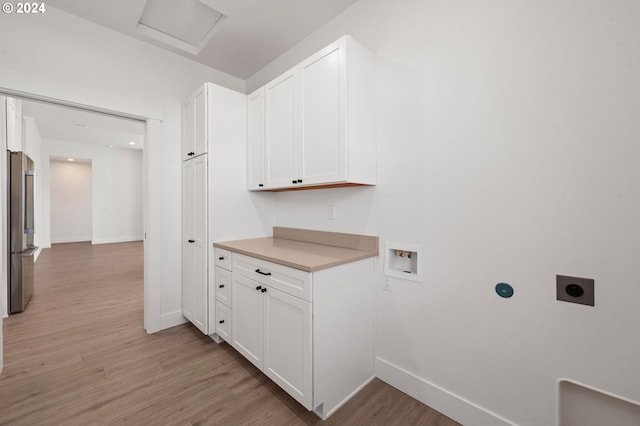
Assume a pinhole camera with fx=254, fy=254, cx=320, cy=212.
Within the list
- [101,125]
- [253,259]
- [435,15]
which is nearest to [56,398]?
[253,259]

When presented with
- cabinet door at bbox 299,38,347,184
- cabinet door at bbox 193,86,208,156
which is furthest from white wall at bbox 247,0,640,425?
cabinet door at bbox 193,86,208,156

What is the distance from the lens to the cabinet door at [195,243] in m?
2.33

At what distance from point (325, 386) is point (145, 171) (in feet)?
8.50

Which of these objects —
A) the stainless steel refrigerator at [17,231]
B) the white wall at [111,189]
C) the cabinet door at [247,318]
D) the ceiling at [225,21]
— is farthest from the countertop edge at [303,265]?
the white wall at [111,189]

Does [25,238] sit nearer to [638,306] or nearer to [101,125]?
[101,125]

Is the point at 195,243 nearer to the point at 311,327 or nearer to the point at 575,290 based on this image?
the point at 311,327

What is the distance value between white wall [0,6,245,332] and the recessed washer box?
7.20 feet

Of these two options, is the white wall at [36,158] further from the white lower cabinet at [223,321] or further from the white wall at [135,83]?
the white lower cabinet at [223,321]

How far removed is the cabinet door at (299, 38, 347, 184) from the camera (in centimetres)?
170

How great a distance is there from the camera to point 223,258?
222 cm

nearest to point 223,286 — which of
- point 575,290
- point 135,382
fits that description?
point 135,382

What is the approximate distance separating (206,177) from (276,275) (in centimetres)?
122

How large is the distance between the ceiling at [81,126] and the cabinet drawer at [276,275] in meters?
3.72

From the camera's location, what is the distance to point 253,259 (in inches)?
73.9
